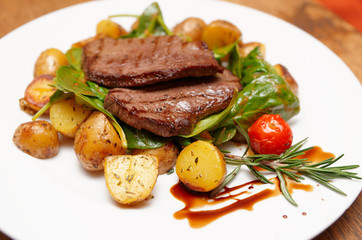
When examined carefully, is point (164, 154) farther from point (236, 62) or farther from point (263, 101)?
point (236, 62)

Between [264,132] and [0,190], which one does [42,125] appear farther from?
[264,132]

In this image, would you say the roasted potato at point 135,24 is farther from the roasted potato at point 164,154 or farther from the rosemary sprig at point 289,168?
the rosemary sprig at point 289,168

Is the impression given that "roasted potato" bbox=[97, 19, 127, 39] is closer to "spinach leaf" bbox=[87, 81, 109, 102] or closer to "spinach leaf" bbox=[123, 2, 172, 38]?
"spinach leaf" bbox=[123, 2, 172, 38]

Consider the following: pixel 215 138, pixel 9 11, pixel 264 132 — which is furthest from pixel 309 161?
pixel 9 11

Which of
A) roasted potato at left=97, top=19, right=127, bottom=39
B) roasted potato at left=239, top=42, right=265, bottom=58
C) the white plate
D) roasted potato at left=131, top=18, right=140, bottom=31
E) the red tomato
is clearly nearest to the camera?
the white plate

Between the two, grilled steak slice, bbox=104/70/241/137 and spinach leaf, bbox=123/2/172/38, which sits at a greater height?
spinach leaf, bbox=123/2/172/38

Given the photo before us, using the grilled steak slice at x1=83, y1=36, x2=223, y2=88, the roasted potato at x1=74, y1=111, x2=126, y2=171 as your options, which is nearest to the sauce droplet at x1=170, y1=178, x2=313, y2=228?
the roasted potato at x1=74, y1=111, x2=126, y2=171

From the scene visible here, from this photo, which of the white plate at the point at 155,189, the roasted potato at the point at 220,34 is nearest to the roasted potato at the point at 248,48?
the roasted potato at the point at 220,34
